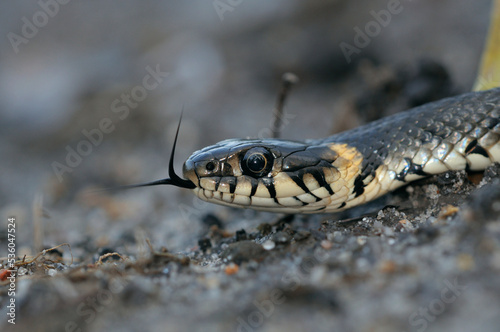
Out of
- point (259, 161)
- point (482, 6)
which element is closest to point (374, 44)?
point (482, 6)

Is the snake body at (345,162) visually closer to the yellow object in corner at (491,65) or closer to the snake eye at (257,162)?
the snake eye at (257,162)

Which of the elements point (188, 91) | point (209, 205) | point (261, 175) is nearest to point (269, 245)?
point (261, 175)

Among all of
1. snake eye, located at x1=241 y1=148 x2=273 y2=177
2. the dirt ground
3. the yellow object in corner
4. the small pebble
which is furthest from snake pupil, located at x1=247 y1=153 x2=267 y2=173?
the yellow object in corner

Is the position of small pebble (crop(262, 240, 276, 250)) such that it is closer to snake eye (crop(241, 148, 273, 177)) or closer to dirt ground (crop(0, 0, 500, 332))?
dirt ground (crop(0, 0, 500, 332))

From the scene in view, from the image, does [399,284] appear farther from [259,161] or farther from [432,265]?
[259,161]

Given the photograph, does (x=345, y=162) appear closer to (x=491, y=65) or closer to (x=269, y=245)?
(x=269, y=245)

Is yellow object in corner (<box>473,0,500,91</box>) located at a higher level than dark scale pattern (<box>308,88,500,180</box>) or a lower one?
higher

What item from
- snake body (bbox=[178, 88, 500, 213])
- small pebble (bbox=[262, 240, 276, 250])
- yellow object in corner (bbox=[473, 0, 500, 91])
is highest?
yellow object in corner (bbox=[473, 0, 500, 91])

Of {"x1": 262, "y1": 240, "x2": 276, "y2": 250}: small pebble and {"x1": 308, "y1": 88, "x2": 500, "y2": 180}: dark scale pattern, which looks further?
{"x1": 308, "y1": 88, "x2": 500, "y2": 180}: dark scale pattern
